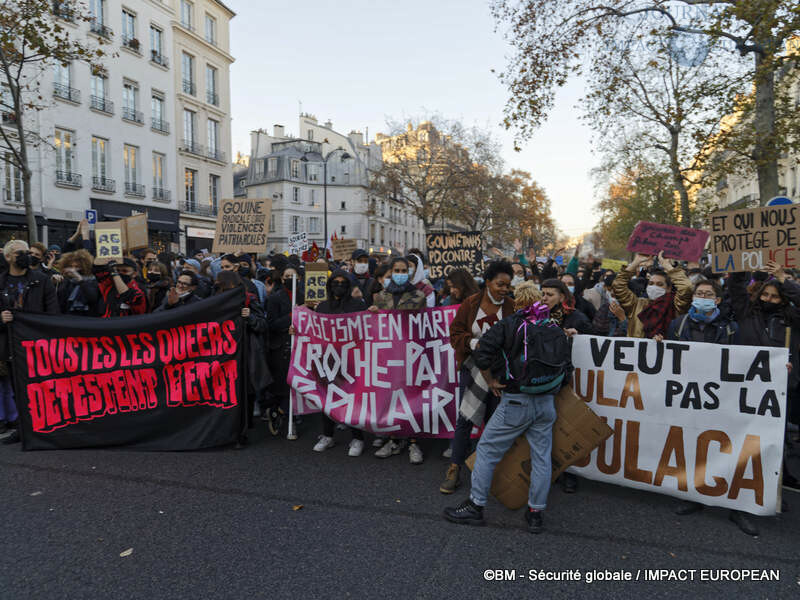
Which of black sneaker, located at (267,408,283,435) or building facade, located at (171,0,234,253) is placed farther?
building facade, located at (171,0,234,253)

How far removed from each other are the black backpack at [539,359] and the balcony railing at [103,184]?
2645 cm

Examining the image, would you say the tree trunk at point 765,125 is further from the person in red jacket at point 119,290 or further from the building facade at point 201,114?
the building facade at point 201,114

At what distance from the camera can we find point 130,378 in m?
5.40

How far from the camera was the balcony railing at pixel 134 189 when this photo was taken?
27125 mm

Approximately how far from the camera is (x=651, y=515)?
4.00 m

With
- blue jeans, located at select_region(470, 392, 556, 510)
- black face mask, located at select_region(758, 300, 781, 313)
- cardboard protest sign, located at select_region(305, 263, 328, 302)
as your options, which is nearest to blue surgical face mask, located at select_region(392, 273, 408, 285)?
cardboard protest sign, located at select_region(305, 263, 328, 302)

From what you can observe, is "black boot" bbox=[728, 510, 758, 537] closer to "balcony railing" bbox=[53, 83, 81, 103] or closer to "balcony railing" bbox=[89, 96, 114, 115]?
"balcony railing" bbox=[53, 83, 81, 103]

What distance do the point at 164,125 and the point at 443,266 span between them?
25835 mm

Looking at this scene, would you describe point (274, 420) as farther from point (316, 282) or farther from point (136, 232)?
point (136, 232)

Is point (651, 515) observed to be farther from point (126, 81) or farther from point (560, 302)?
point (126, 81)

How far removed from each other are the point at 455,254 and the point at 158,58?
88.2ft

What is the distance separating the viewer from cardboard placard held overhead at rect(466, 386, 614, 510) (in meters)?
4.02

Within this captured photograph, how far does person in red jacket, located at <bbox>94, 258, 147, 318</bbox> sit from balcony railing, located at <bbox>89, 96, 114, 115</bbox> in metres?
22.9

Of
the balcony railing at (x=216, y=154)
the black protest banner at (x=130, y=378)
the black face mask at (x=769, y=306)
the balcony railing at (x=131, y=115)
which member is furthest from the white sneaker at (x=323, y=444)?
the balcony railing at (x=216, y=154)
